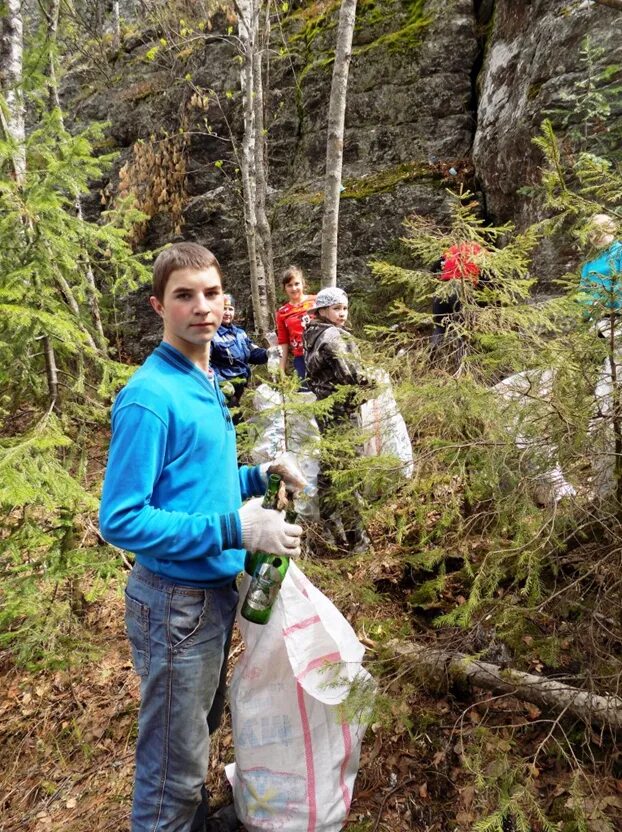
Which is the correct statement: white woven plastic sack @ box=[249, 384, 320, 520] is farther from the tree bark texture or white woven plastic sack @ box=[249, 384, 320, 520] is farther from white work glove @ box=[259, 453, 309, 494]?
the tree bark texture

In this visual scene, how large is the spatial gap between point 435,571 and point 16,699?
317 centimetres

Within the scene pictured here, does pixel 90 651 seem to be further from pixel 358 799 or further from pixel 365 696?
pixel 365 696

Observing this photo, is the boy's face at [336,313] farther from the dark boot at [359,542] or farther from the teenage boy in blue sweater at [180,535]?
the teenage boy in blue sweater at [180,535]

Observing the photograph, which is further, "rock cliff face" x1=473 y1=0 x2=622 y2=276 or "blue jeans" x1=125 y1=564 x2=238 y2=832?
"rock cliff face" x1=473 y1=0 x2=622 y2=276

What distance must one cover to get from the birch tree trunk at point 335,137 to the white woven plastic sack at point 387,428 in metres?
3.00

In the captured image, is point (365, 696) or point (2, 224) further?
point (2, 224)

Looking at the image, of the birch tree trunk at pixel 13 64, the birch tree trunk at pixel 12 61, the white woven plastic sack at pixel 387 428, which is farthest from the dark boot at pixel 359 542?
the birch tree trunk at pixel 12 61

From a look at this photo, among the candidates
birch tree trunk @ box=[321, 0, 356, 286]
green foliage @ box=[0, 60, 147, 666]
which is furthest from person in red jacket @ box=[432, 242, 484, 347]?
birch tree trunk @ box=[321, 0, 356, 286]

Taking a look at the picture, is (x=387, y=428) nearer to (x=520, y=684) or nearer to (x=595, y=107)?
(x=520, y=684)

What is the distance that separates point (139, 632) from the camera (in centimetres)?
179

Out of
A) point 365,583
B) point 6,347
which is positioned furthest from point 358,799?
point 6,347

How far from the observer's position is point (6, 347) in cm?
289

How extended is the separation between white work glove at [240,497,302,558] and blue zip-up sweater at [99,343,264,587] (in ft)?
0.12

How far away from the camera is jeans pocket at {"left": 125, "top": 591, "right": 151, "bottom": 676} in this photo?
177cm
